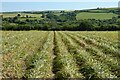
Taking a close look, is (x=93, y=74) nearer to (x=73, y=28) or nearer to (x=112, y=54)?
(x=112, y=54)

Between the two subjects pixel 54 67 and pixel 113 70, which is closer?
pixel 113 70

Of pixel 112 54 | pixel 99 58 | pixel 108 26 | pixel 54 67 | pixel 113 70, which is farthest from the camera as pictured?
pixel 108 26

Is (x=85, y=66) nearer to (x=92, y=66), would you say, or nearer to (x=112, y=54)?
(x=92, y=66)

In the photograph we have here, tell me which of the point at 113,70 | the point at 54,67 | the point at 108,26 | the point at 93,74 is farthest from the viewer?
the point at 108,26

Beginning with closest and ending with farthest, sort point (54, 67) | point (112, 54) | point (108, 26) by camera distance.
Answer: point (54, 67)
point (112, 54)
point (108, 26)

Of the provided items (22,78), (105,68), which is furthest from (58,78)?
(105,68)

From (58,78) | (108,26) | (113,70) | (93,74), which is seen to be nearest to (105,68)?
(113,70)

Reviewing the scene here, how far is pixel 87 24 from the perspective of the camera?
102312 mm

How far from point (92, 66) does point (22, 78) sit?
3.98 meters

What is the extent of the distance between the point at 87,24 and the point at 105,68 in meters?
86.4

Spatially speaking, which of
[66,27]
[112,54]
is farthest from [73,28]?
[112,54]

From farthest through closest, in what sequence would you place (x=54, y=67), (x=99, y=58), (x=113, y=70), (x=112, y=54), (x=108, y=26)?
(x=108, y=26)
(x=112, y=54)
(x=99, y=58)
(x=54, y=67)
(x=113, y=70)

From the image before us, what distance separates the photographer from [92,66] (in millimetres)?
16469

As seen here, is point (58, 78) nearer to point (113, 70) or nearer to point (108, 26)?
point (113, 70)
